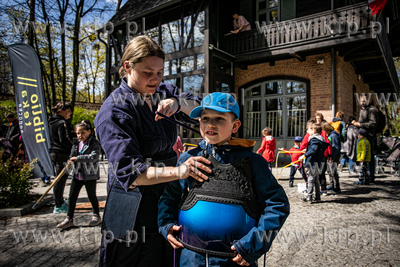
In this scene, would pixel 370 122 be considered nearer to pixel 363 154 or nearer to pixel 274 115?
pixel 363 154

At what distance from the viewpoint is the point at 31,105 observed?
721 cm

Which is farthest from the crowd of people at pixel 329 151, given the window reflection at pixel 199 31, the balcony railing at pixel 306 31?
→ the window reflection at pixel 199 31

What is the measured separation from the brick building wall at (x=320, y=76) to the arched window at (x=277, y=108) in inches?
16.5

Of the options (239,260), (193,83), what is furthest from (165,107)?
(193,83)

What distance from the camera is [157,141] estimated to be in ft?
5.11

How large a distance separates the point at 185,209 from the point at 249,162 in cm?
43

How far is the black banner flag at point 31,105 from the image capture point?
7.10 meters

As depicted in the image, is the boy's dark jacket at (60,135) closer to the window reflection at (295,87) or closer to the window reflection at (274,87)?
the window reflection at (274,87)

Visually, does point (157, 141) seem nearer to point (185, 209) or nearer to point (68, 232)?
point (185, 209)

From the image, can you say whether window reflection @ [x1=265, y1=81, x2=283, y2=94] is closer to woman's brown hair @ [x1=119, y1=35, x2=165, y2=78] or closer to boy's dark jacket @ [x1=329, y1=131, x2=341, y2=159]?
boy's dark jacket @ [x1=329, y1=131, x2=341, y2=159]

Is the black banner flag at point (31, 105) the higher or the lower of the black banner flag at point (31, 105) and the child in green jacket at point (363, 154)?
the higher

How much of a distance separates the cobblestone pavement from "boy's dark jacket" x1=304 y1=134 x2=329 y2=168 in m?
0.89

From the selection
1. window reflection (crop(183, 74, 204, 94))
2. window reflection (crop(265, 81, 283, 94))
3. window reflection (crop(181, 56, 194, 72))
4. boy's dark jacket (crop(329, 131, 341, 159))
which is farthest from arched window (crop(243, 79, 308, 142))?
boy's dark jacket (crop(329, 131, 341, 159))

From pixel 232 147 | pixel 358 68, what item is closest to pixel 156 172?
pixel 232 147
